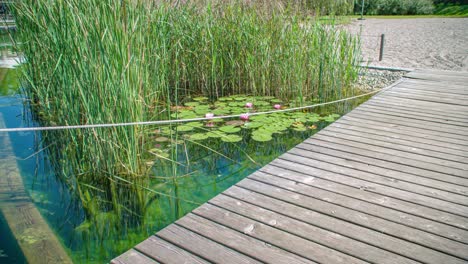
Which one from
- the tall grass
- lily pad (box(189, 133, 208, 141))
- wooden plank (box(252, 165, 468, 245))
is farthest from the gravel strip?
wooden plank (box(252, 165, 468, 245))

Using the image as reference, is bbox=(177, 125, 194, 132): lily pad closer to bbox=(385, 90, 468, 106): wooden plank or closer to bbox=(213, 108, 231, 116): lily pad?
bbox=(213, 108, 231, 116): lily pad

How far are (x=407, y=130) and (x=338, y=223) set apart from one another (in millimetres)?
1381

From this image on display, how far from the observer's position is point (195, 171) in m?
2.45

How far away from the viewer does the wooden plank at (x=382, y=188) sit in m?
1.56

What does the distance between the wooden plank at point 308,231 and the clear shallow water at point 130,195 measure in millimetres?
518

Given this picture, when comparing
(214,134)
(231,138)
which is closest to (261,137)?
(231,138)

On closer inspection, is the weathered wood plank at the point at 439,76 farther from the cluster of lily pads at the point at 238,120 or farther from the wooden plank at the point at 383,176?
the wooden plank at the point at 383,176

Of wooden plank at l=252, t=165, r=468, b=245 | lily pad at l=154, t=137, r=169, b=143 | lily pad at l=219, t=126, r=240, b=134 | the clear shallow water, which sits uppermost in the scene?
lily pad at l=219, t=126, r=240, b=134

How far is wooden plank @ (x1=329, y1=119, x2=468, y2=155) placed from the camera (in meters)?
2.24

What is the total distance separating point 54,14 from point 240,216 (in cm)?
151

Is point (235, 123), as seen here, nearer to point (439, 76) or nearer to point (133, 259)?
point (133, 259)

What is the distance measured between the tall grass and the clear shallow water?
0.07m

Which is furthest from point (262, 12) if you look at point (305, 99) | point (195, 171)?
point (195, 171)

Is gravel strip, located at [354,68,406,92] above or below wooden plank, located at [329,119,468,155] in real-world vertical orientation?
above
